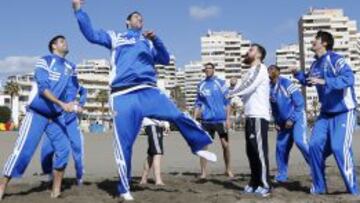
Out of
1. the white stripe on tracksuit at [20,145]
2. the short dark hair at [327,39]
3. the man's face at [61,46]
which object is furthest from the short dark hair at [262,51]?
the white stripe on tracksuit at [20,145]

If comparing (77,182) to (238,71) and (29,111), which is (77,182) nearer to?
(29,111)

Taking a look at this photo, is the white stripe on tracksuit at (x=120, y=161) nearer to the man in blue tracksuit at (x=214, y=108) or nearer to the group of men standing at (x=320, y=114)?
the group of men standing at (x=320, y=114)

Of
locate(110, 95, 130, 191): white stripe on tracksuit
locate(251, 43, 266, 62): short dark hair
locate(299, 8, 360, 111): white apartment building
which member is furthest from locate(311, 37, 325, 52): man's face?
locate(299, 8, 360, 111): white apartment building

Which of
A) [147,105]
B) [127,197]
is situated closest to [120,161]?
[127,197]

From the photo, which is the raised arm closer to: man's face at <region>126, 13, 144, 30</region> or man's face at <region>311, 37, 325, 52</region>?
man's face at <region>126, 13, 144, 30</region>

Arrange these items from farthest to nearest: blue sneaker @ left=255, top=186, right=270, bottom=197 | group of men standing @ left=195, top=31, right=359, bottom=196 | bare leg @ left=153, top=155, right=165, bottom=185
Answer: bare leg @ left=153, top=155, right=165, bottom=185 → blue sneaker @ left=255, top=186, right=270, bottom=197 → group of men standing @ left=195, top=31, right=359, bottom=196

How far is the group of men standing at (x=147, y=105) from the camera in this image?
8.19 m

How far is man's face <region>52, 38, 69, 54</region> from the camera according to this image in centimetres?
886

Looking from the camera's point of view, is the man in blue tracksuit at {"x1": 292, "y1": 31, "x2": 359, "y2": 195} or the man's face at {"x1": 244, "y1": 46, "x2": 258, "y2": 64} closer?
the man in blue tracksuit at {"x1": 292, "y1": 31, "x2": 359, "y2": 195}

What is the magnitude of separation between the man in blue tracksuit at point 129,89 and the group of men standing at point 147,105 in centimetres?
1

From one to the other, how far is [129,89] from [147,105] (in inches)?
12.7

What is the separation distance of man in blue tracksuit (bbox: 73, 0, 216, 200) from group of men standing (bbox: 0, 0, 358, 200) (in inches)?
0.5

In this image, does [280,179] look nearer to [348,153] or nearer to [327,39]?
[348,153]

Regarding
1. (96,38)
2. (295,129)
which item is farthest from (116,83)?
(295,129)
